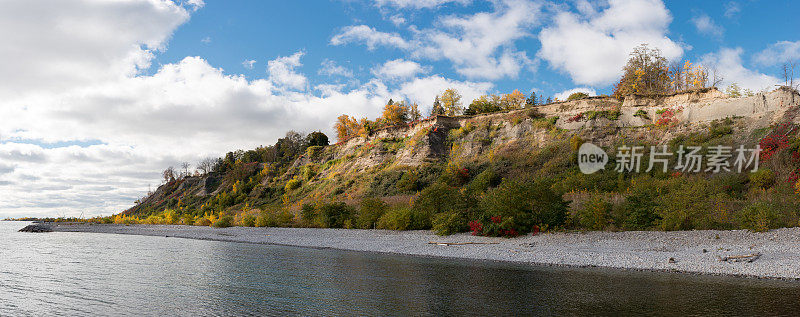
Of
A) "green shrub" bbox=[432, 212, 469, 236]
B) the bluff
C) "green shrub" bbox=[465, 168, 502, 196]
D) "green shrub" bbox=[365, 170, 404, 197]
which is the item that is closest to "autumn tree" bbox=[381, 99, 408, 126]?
the bluff

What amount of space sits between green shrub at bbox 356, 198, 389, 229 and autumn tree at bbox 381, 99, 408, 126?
157 feet

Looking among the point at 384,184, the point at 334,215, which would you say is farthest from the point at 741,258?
the point at 384,184

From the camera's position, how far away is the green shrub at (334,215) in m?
36.8

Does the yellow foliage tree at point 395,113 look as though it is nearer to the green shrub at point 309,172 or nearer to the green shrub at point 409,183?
the green shrub at point 309,172

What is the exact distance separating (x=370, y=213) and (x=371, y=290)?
70.4 ft

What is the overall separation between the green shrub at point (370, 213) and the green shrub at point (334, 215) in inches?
77.4

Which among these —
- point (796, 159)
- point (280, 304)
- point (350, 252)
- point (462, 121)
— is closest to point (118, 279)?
point (280, 304)

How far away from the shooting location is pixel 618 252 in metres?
18.7

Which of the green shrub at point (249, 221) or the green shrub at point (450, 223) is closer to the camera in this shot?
the green shrub at point (450, 223)

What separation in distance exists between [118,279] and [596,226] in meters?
23.6

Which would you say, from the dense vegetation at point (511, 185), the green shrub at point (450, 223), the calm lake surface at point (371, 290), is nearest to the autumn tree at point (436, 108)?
the dense vegetation at point (511, 185)

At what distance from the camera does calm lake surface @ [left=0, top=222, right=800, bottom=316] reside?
34.5ft

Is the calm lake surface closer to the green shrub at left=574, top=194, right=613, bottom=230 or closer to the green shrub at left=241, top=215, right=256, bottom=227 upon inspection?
the green shrub at left=574, top=194, right=613, bottom=230

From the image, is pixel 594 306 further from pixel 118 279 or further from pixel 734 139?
pixel 734 139
